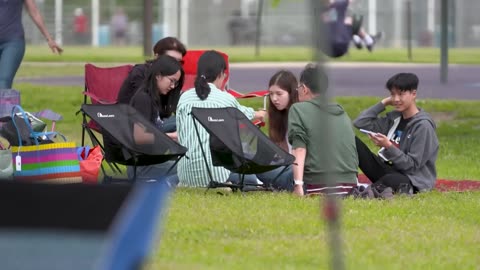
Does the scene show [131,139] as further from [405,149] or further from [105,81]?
[105,81]

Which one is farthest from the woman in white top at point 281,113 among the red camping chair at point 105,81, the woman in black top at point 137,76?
the red camping chair at point 105,81

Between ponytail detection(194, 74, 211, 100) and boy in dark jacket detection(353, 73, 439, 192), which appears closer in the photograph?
boy in dark jacket detection(353, 73, 439, 192)

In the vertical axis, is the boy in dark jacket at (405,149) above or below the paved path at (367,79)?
above

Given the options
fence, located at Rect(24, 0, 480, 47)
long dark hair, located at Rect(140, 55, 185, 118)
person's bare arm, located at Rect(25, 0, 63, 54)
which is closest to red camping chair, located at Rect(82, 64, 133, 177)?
person's bare arm, located at Rect(25, 0, 63, 54)

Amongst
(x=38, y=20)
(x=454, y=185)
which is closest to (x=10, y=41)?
(x=38, y=20)

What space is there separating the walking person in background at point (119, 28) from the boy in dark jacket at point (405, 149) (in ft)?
132

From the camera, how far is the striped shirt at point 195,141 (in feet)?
33.0

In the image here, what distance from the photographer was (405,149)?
400 inches

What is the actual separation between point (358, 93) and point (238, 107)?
31.8ft

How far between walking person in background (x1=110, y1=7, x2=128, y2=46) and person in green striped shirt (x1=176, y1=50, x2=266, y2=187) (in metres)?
39.9

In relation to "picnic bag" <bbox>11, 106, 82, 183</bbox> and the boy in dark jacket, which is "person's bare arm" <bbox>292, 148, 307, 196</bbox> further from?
"picnic bag" <bbox>11, 106, 82, 183</bbox>

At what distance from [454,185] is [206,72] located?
215cm

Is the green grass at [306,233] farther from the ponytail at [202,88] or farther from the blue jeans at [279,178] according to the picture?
the ponytail at [202,88]

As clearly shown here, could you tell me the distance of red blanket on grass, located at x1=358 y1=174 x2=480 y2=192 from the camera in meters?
10.4
